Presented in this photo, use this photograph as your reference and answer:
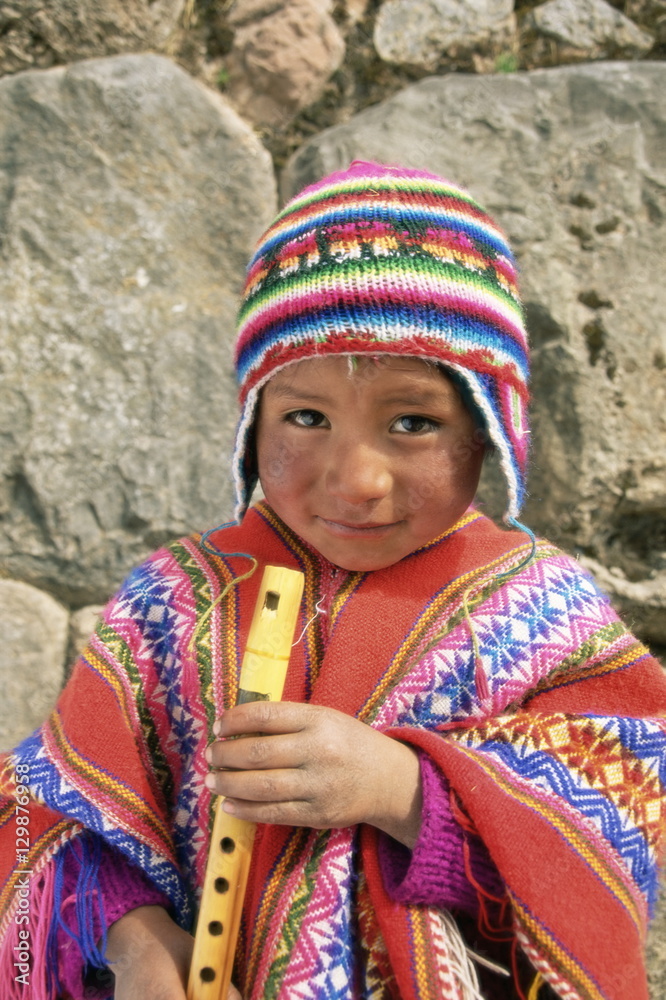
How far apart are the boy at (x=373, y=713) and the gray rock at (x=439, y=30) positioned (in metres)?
1.35

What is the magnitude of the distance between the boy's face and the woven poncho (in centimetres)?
12

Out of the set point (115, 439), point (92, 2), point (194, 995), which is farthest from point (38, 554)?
point (92, 2)

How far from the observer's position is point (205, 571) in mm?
1262

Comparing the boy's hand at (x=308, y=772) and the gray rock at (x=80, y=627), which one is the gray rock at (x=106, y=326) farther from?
the boy's hand at (x=308, y=772)

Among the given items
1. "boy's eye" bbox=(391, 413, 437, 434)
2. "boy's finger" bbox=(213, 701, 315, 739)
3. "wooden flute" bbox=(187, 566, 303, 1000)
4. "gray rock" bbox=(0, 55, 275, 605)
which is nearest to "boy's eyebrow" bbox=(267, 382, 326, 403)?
"boy's eye" bbox=(391, 413, 437, 434)

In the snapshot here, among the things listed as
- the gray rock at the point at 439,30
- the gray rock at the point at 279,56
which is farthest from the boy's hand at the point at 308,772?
the gray rock at the point at 439,30

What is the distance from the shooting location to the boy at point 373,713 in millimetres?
965

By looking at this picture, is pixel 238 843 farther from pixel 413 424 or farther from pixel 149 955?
pixel 413 424

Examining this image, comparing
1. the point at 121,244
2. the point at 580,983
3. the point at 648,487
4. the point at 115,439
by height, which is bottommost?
the point at 580,983

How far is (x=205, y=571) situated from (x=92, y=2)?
5.52 feet

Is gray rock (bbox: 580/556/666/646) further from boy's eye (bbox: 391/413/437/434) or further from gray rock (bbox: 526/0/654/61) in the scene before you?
gray rock (bbox: 526/0/654/61)

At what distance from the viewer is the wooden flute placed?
0.95m

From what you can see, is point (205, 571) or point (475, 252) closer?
point (475, 252)

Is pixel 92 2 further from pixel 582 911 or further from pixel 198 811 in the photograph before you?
pixel 582 911
